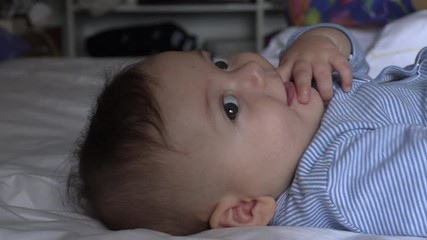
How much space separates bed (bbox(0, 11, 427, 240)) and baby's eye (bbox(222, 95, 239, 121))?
5.2 inches

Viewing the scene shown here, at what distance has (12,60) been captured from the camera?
197 centimetres

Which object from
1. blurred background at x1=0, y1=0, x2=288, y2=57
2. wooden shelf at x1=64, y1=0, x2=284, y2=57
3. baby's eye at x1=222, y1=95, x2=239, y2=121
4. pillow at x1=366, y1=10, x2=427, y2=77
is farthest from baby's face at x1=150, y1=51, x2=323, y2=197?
wooden shelf at x1=64, y1=0, x2=284, y2=57

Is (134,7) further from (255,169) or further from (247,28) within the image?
(255,169)

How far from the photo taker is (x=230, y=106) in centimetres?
73

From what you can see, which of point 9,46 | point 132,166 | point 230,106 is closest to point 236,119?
point 230,106

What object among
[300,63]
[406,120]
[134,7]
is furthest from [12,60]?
[406,120]

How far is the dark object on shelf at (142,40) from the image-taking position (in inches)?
117

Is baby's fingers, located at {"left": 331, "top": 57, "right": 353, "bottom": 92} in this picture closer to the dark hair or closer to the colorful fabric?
the dark hair

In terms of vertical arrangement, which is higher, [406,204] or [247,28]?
[406,204]

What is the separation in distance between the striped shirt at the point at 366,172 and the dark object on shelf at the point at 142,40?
222 centimetres

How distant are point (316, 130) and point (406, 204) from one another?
16 cm

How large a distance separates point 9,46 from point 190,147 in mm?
1532

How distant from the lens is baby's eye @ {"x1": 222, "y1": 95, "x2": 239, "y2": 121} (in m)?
0.73

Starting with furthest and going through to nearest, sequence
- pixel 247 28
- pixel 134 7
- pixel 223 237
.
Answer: pixel 247 28 → pixel 134 7 → pixel 223 237
